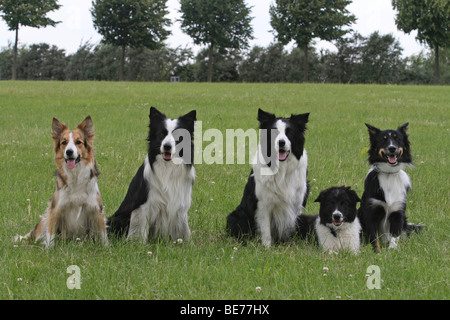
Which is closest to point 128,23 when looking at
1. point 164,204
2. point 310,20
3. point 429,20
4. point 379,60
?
point 310,20

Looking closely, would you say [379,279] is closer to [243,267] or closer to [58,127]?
[243,267]

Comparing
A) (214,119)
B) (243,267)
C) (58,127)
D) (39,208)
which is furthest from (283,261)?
(214,119)

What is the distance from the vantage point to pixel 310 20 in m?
48.3

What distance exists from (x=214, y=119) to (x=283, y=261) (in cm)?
1067

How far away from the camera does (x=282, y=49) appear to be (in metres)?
53.2

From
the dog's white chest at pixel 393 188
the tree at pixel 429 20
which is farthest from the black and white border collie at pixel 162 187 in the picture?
the tree at pixel 429 20

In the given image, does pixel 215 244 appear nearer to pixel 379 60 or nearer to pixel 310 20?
pixel 310 20

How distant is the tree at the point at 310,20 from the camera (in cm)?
4759

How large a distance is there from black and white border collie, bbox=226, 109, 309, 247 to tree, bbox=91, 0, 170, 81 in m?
46.5

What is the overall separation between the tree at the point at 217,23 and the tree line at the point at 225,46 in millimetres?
105

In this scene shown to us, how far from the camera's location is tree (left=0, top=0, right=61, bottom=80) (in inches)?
1895

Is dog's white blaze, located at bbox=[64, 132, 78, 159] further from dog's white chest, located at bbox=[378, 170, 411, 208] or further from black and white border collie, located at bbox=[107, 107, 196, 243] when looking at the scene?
dog's white chest, located at bbox=[378, 170, 411, 208]

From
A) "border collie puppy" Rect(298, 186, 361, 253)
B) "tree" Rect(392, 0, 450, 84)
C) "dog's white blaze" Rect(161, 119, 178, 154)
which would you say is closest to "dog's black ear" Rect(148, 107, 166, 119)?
"dog's white blaze" Rect(161, 119, 178, 154)

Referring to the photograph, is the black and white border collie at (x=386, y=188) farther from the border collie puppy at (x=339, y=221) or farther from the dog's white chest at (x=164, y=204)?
the dog's white chest at (x=164, y=204)
